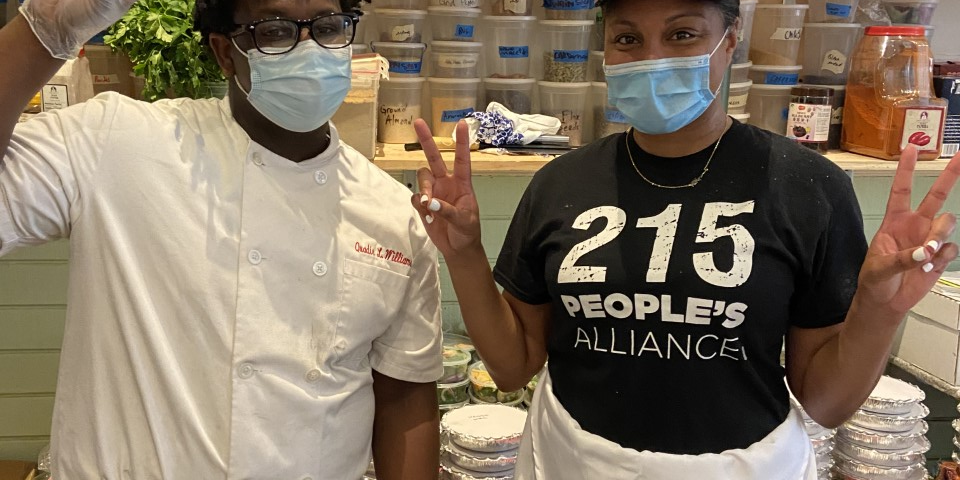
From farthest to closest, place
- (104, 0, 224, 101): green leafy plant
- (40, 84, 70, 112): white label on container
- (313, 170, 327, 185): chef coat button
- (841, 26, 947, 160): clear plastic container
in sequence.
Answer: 1. (841, 26, 947, 160): clear plastic container
2. (40, 84, 70, 112): white label on container
3. (104, 0, 224, 101): green leafy plant
4. (313, 170, 327, 185): chef coat button

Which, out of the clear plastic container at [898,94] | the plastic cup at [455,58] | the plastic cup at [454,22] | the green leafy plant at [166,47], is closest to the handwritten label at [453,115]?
the plastic cup at [455,58]

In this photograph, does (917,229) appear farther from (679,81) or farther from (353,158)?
(353,158)

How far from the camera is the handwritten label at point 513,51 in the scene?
2459mm

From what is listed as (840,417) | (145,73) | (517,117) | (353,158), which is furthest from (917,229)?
(145,73)

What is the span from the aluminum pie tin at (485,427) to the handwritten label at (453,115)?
34.5 inches

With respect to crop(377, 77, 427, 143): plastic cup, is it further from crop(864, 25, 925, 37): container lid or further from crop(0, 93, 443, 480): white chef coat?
crop(864, 25, 925, 37): container lid

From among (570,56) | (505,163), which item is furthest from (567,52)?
(505,163)

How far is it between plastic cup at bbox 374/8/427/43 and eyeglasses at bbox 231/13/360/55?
0.97 m

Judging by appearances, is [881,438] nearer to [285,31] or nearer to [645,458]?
[645,458]

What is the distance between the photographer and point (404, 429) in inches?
63.8

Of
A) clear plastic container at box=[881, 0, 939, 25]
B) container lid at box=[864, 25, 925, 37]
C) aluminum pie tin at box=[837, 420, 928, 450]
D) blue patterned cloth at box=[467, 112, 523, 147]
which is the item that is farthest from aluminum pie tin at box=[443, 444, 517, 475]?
clear plastic container at box=[881, 0, 939, 25]

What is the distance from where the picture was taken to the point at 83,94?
2020mm

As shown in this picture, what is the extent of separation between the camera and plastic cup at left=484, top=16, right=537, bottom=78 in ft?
7.99

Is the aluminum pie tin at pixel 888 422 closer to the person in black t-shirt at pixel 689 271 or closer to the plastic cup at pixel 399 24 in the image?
the person in black t-shirt at pixel 689 271
